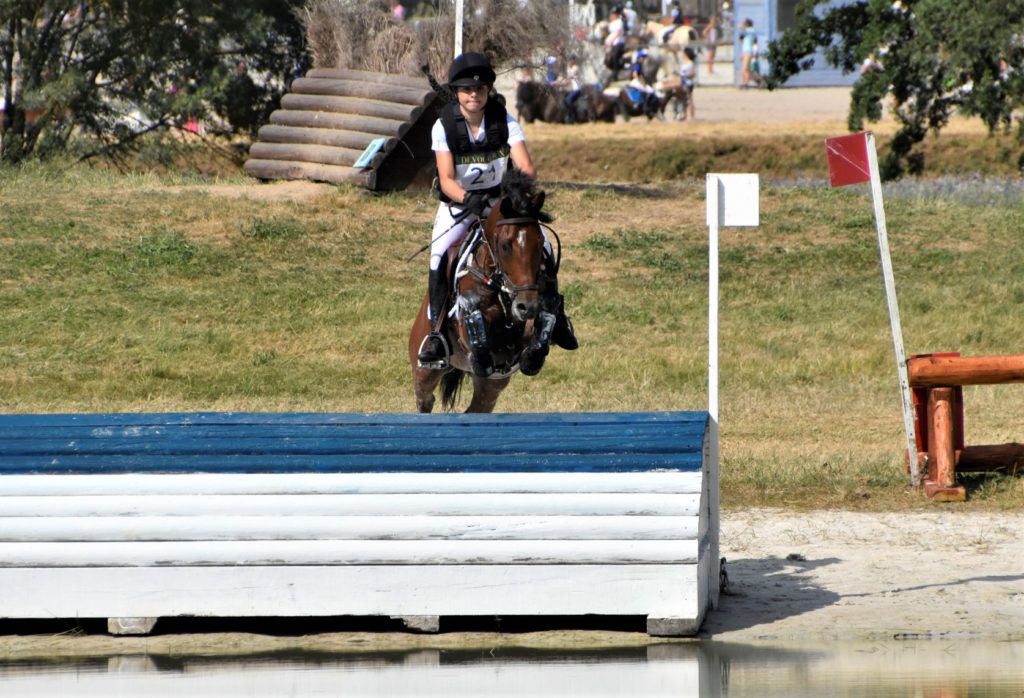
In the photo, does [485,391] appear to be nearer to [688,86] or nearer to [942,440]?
[942,440]

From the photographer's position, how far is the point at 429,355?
9.99 meters

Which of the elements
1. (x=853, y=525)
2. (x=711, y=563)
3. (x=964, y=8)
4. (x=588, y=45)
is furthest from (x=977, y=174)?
(x=711, y=563)

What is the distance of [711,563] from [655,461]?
82cm

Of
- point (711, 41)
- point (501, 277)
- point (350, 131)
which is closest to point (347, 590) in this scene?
point (501, 277)

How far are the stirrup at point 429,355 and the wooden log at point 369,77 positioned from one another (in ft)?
35.2

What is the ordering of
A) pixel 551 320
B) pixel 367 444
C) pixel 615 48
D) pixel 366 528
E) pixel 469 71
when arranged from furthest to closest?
1. pixel 615 48
2. pixel 469 71
3. pixel 551 320
4. pixel 367 444
5. pixel 366 528

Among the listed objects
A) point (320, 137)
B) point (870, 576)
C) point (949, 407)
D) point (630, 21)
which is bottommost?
point (870, 576)

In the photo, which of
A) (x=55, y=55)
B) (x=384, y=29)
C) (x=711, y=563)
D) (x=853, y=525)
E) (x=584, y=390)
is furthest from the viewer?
(x=55, y=55)

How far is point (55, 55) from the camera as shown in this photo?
2466cm

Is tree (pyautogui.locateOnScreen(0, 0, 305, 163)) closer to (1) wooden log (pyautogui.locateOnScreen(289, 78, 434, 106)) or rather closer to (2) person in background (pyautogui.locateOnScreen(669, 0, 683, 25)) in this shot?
(1) wooden log (pyautogui.locateOnScreen(289, 78, 434, 106))

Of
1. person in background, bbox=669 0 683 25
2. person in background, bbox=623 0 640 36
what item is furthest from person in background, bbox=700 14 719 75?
person in background, bbox=623 0 640 36

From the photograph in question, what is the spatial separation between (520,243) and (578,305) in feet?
27.7

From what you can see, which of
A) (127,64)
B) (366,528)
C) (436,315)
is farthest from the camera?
(127,64)

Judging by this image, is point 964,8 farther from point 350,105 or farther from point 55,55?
point 55,55
